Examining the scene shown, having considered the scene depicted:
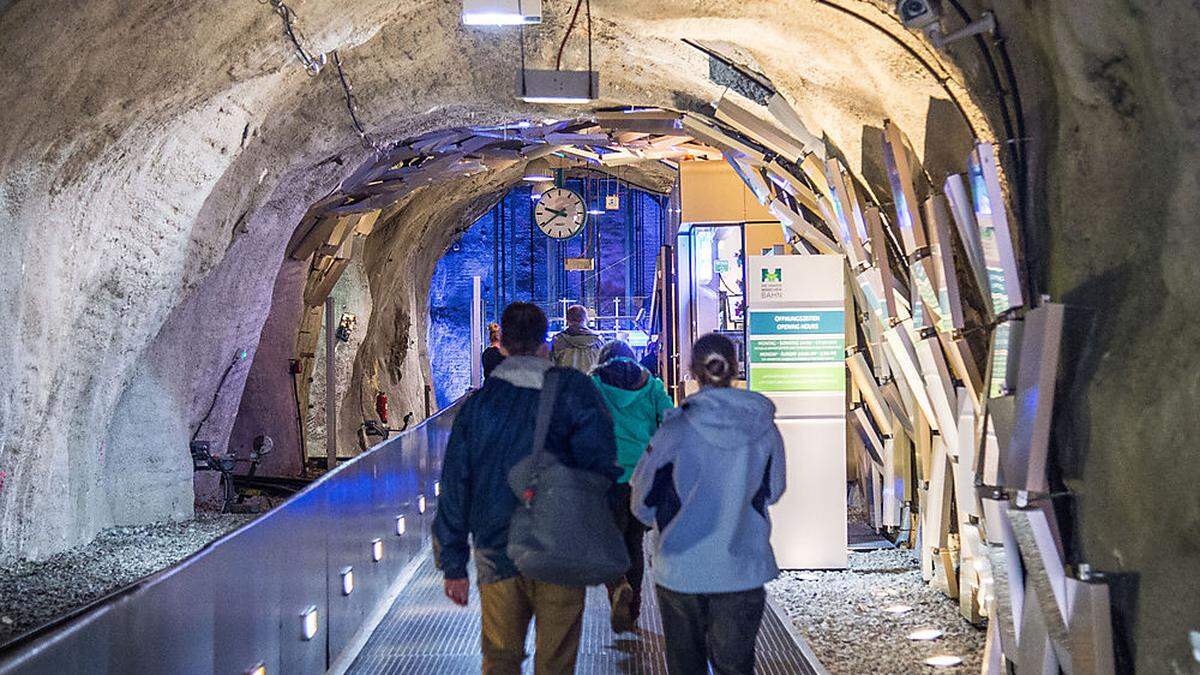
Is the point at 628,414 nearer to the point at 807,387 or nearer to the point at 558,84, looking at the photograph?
the point at 558,84

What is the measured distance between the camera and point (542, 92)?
Answer: 8.44m

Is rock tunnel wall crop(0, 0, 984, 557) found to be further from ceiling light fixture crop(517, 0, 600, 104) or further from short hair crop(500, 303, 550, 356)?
short hair crop(500, 303, 550, 356)

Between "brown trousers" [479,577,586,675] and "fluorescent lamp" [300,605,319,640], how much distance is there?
1.47 meters

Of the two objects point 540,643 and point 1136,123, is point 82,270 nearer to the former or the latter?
point 540,643

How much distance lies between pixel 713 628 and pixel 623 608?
8.15ft

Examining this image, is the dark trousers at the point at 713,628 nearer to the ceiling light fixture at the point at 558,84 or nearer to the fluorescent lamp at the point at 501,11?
the fluorescent lamp at the point at 501,11

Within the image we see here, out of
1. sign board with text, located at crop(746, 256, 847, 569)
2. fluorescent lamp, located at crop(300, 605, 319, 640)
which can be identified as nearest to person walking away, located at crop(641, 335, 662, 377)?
sign board with text, located at crop(746, 256, 847, 569)

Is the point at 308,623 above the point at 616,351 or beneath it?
beneath

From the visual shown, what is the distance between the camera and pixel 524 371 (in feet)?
14.9

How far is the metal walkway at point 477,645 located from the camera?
6.43m

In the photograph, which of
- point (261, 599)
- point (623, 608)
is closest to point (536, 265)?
point (623, 608)

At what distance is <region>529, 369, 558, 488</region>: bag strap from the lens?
4.39 m

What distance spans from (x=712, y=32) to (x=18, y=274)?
172 inches

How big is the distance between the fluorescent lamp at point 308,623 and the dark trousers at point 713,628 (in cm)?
190
